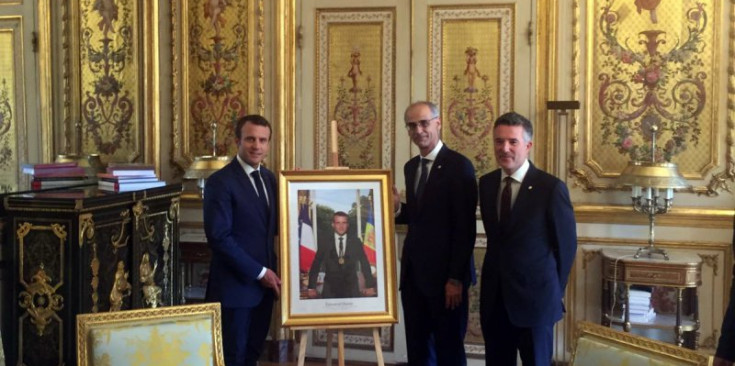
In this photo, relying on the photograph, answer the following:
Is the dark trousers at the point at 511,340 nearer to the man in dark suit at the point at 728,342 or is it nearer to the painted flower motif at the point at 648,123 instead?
the man in dark suit at the point at 728,342

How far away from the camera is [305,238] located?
3.03 m

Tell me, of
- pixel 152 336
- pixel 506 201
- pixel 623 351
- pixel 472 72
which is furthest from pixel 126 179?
pixel 623 351

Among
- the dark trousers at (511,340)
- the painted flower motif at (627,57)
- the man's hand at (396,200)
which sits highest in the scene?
the painted flower motif at (627,57)

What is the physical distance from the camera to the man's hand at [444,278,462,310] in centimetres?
313

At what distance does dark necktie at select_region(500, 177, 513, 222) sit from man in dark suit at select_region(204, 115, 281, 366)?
108 centimetres

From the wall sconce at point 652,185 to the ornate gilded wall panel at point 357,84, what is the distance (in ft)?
5.28

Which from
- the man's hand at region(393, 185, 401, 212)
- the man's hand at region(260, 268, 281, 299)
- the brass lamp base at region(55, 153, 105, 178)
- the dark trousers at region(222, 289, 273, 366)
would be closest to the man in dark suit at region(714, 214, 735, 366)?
the man's hand at region(393, 185, 401, 212)

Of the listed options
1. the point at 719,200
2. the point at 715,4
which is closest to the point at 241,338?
the point at 719,200

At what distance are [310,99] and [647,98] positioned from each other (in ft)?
7.56

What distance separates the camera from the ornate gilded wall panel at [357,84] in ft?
15.8

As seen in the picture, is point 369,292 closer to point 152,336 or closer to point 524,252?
point 524,252

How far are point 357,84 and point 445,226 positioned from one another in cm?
196

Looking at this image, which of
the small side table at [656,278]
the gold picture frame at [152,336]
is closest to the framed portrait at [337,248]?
the gold picture frame at [152,336]

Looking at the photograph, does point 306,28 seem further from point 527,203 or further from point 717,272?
point 717,272
